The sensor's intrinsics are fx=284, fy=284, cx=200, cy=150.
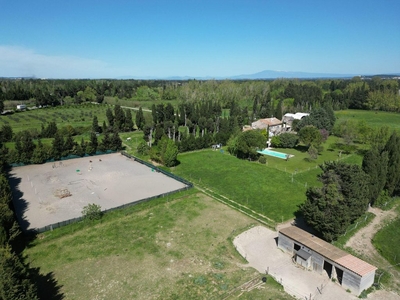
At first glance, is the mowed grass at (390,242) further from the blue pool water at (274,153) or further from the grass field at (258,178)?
the blue pool water at (274,153)

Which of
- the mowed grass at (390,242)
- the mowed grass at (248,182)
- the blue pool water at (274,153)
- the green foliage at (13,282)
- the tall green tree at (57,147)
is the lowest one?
the mowed grass at (390,242)

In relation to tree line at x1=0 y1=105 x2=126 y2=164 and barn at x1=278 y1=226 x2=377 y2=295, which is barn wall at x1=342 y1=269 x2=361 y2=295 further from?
tree line at x1=0 y1=105 x2=126 y2=164

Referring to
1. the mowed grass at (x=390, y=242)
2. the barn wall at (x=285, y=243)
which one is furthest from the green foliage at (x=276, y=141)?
the barn wall at (x=285, y=243)

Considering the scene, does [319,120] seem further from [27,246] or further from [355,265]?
[27,246]

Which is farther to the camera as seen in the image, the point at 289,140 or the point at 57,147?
the point at 289,140

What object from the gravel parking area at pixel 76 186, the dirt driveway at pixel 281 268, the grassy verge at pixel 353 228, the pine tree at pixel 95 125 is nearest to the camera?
the dirt driveway at pixel 281 268

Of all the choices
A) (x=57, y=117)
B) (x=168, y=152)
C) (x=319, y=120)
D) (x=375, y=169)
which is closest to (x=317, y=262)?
(x=375, y=169)
